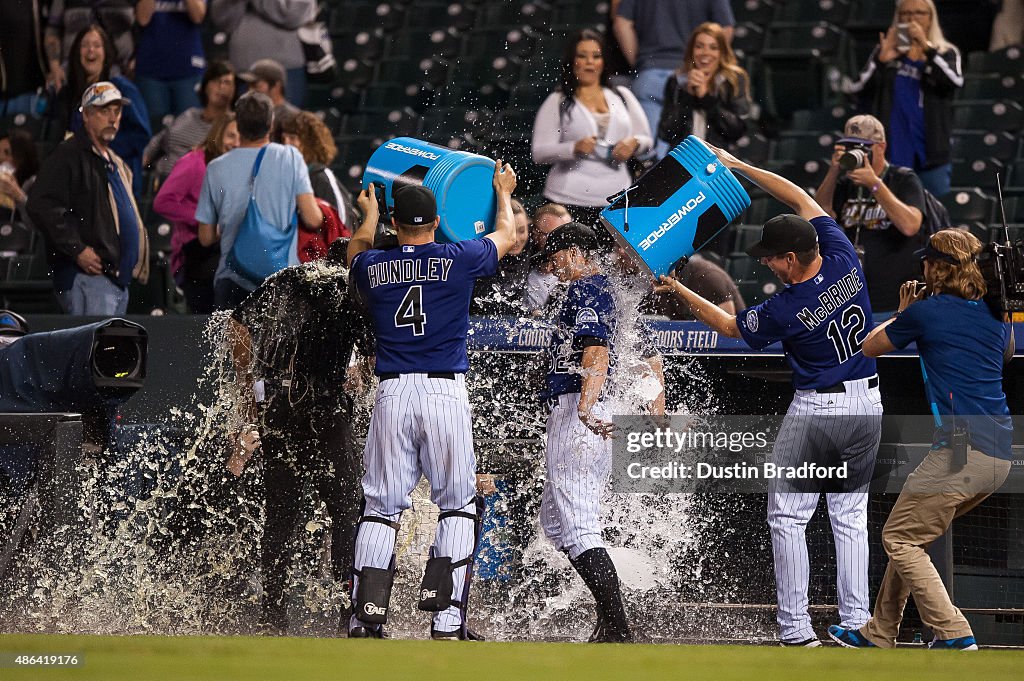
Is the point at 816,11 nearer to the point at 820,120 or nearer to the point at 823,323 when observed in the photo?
the point at 820,120

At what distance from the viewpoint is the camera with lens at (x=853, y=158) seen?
6.72 meters

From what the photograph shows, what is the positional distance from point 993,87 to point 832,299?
16.9 feet

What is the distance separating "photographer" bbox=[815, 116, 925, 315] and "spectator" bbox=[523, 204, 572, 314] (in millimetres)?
1411

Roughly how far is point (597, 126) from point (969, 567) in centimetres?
311

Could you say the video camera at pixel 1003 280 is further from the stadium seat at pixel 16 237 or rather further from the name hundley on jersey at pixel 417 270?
the stadium seat at pixel 16 237

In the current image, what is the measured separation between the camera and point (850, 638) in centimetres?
539

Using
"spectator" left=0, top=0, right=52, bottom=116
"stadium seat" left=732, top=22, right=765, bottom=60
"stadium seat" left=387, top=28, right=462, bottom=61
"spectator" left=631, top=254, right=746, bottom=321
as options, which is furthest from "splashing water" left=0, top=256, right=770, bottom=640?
"stadium seat" left=387, top=28, right=462, bottom=61

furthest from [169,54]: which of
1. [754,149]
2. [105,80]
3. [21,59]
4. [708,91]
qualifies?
[754,149]

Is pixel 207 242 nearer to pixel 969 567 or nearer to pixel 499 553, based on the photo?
pixel 499 553

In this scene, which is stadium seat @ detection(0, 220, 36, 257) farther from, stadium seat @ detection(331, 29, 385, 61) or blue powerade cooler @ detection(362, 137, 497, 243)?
blue powerade cooler @ detection(362, 137, 497, 243)

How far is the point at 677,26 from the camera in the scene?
29.0ft

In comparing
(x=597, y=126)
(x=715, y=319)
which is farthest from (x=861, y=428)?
(x=597, y=126)

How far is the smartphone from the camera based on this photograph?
8.36 m

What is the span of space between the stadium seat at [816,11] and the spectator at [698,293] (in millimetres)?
4110
